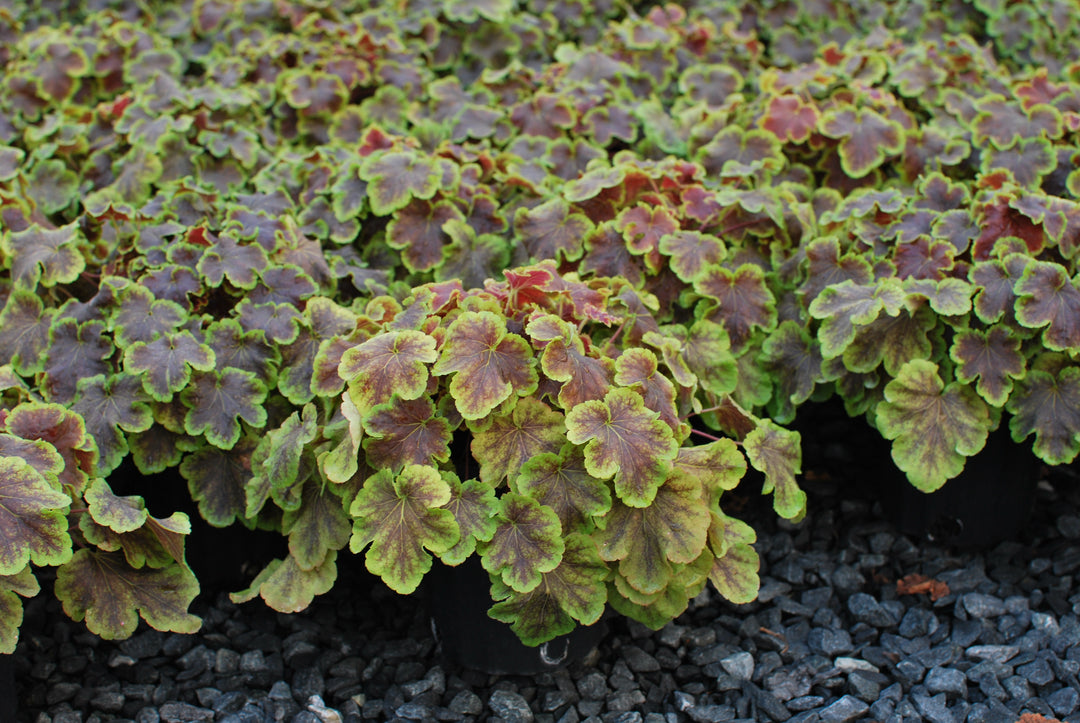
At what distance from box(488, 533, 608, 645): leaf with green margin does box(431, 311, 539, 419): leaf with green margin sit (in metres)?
0.31

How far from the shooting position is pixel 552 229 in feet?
8.35

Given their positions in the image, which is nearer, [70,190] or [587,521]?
[587,521]

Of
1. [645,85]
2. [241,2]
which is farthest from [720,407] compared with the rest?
[241,2]

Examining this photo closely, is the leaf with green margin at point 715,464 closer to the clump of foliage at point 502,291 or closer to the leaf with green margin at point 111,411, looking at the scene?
the clump of foliage at point 502,291

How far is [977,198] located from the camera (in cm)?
250

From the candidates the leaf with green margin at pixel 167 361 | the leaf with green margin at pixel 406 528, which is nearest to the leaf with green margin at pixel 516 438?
the leaf with green margin at pixel 406 528

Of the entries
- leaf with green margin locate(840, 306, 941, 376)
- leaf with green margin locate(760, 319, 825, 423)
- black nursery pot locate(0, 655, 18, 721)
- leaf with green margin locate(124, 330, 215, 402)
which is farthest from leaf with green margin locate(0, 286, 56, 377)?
leaf with green margin locate(840, 306, 941, 376)

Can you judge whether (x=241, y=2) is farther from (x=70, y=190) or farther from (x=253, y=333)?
(x=253, y=333)

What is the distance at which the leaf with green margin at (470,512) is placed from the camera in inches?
69.3

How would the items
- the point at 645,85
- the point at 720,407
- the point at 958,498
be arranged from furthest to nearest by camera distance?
the point at 645,85 < the point at 958,498 < the point at 720,407

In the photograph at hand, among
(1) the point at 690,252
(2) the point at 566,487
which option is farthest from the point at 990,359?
(2) the point at 566,487

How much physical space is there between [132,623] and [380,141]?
1518mm

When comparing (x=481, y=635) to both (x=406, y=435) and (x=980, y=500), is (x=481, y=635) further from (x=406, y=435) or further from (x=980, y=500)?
(x=980, y=500)

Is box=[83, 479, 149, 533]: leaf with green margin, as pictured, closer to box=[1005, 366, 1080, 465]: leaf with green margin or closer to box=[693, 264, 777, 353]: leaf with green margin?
box=[693, 264, 777, 353]: leaf with green margin
